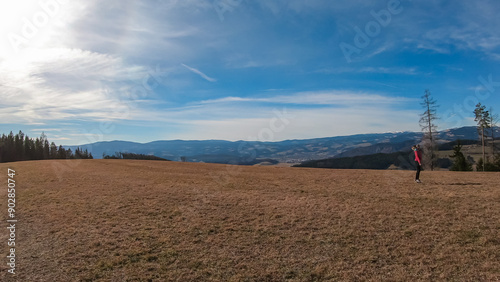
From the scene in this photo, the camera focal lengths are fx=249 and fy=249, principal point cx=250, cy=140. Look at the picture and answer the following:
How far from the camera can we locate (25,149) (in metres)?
91.9

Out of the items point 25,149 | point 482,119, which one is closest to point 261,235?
point 482,119

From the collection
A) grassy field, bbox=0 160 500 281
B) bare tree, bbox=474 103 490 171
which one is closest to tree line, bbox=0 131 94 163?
grassy field, bbox=0 160 500 281

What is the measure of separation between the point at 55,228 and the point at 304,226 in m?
12.9

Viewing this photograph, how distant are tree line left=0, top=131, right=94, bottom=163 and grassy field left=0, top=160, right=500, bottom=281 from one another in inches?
3683

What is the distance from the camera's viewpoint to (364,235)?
11273 millimetres

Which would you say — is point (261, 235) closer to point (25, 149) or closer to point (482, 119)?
point (482, 119)

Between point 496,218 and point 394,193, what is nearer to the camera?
point 496,218

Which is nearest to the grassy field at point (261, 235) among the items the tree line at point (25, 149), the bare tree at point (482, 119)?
the bare tree at point (482, 119)

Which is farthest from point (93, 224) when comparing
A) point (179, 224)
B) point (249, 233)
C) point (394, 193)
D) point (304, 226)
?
point (394, 193)

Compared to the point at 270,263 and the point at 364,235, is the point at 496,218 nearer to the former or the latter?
the point at 364,235

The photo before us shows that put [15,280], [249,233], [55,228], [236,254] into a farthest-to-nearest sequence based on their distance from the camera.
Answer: [55,228] → [249,233] → [236,254] → [15,280]

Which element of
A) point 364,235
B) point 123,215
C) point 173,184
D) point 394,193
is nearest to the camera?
point 364,235

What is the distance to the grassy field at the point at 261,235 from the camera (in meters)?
8.75

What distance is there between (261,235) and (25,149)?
116 metres
